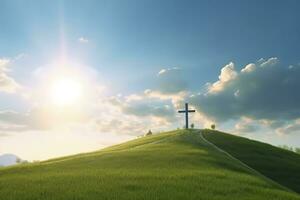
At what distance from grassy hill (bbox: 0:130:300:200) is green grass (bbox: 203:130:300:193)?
4.73 m

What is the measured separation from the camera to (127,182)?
1240 inches

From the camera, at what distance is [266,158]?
54.2m

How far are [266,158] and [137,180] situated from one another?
26.0 m

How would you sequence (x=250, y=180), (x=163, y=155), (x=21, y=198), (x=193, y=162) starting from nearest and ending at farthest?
(x=21, y=198), (x=250, y=180), (x=193, y=162), (x=163, y=155)

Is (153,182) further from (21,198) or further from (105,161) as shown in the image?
(105,161)

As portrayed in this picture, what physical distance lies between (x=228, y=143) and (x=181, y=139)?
6411 mm

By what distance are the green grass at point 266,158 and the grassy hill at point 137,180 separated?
473 centimetres

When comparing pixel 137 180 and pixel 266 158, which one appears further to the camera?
pixel 266 158

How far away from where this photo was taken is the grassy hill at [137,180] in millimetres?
28594

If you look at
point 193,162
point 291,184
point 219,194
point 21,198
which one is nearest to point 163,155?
point 193,162

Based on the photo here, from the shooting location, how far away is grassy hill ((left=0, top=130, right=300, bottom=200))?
2859 centimetres

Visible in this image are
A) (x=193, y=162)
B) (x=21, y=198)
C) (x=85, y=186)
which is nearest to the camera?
(x=21, y=198)

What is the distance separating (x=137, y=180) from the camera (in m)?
32.2

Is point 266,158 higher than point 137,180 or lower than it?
higher
